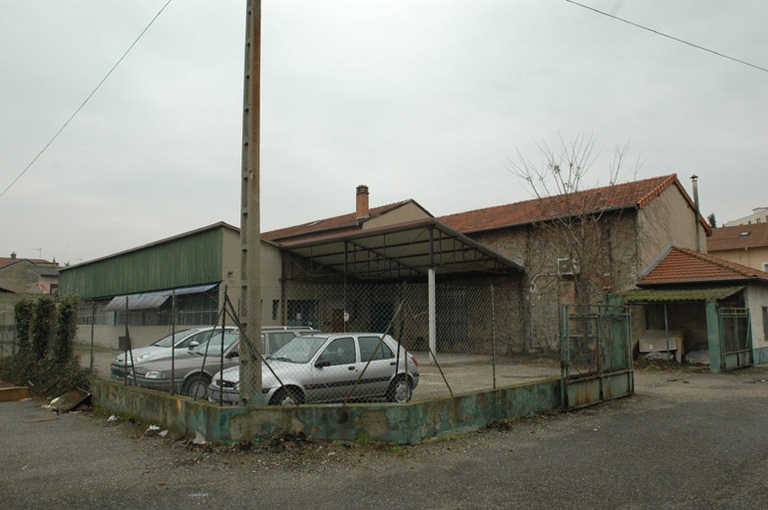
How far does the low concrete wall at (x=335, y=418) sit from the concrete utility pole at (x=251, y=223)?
40 centimetres

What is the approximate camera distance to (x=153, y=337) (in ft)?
71.1

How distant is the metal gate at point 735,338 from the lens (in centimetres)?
1656

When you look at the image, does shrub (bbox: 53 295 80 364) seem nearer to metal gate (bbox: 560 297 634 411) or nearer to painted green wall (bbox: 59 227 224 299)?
painted green wall (bbox: 59 227 224 299)

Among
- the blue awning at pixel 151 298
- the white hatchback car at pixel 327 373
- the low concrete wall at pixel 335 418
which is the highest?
the blue awning at pixel 151 298

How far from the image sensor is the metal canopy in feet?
67.1

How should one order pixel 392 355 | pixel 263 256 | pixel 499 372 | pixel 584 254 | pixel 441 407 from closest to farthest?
1. pixel 441 407
2. pixel 392 355
3. pixel 499 372
4. pixel 584 254
5. pixel 263 256

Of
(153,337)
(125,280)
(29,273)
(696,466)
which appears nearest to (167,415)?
(696,466)

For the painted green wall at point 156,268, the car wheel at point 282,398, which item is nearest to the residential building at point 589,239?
the painted green wall at point 156,268

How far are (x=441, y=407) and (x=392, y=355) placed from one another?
2.00 metres

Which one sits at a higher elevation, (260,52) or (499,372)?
(260,52)

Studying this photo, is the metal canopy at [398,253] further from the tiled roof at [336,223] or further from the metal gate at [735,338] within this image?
the metal gate at [735,338]

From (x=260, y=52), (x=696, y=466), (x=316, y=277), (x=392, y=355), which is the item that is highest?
(x=260, y=52)

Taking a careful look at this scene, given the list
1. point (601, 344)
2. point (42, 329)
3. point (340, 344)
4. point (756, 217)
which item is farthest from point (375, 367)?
point (756, 217)

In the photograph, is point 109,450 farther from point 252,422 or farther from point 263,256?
point 263,256
